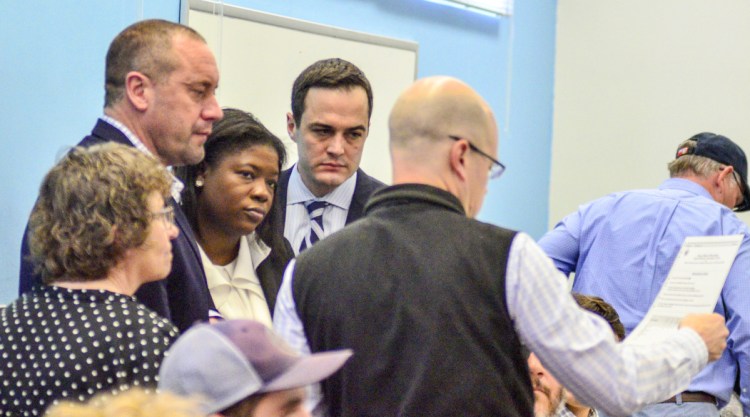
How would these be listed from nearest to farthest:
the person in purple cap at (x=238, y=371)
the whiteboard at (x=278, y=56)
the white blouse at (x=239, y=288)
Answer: the person in purple cap at (x=238, y=371) → the white blouse at (x=239, y=288) → the whiteboard at (x=278, y=56)

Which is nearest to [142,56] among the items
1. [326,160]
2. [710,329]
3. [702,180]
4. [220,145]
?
[220,145]

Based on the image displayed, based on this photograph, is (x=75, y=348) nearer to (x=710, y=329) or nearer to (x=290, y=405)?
(x=290, y=405)

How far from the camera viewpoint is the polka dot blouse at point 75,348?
Answer: 65.9 inches

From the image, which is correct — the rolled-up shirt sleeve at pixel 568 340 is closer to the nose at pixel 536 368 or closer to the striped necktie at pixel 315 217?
the nose at pixel 536 368

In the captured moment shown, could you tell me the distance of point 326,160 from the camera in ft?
9.57

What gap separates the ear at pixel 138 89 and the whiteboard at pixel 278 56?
5.63 feet

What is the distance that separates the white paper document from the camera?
6.85 ft

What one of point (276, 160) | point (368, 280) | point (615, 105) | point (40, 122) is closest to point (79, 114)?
point (40, 122)

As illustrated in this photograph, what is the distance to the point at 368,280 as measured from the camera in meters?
1.74

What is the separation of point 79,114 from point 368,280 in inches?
83.6

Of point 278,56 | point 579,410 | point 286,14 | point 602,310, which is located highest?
point 286,14

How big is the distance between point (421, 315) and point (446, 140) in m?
0.33

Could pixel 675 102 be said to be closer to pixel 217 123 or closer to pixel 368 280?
pixel 217 123

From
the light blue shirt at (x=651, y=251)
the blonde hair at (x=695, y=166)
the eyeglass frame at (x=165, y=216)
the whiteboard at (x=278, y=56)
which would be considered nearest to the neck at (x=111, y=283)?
the eyeglass frame at (x=165, y=216)
